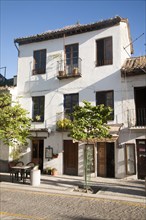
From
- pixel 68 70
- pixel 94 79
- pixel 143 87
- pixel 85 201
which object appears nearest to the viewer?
pixel 85 201

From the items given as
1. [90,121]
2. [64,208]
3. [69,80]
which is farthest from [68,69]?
[64,208]

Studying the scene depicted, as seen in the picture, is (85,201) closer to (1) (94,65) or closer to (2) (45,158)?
(2) (45,158)

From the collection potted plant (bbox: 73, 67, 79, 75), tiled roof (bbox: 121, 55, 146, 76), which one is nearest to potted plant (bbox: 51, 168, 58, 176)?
potted plant (bbox: 73, 67, 79, 75)

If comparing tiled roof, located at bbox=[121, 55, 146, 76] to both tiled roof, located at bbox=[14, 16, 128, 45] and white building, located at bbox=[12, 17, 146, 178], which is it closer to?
white building, located at bbox=[12, 17, 146, 178]

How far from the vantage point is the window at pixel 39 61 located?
18561 mm

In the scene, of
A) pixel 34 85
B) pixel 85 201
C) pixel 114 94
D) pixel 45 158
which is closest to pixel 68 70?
pixel 34 85

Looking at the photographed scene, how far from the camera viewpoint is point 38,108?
18141 millimetres

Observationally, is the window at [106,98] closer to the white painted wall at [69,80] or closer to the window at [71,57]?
the white painted wall at [69,80]

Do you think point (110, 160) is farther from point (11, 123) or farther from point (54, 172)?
point (11, 123)

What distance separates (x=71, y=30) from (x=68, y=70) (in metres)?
3.28

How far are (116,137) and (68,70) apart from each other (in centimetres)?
696

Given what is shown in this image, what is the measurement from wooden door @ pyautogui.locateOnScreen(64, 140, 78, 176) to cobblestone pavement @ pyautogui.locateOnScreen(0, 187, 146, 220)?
228 inches

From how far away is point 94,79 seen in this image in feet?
53.5

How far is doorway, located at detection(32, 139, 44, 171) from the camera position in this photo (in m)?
17.3
